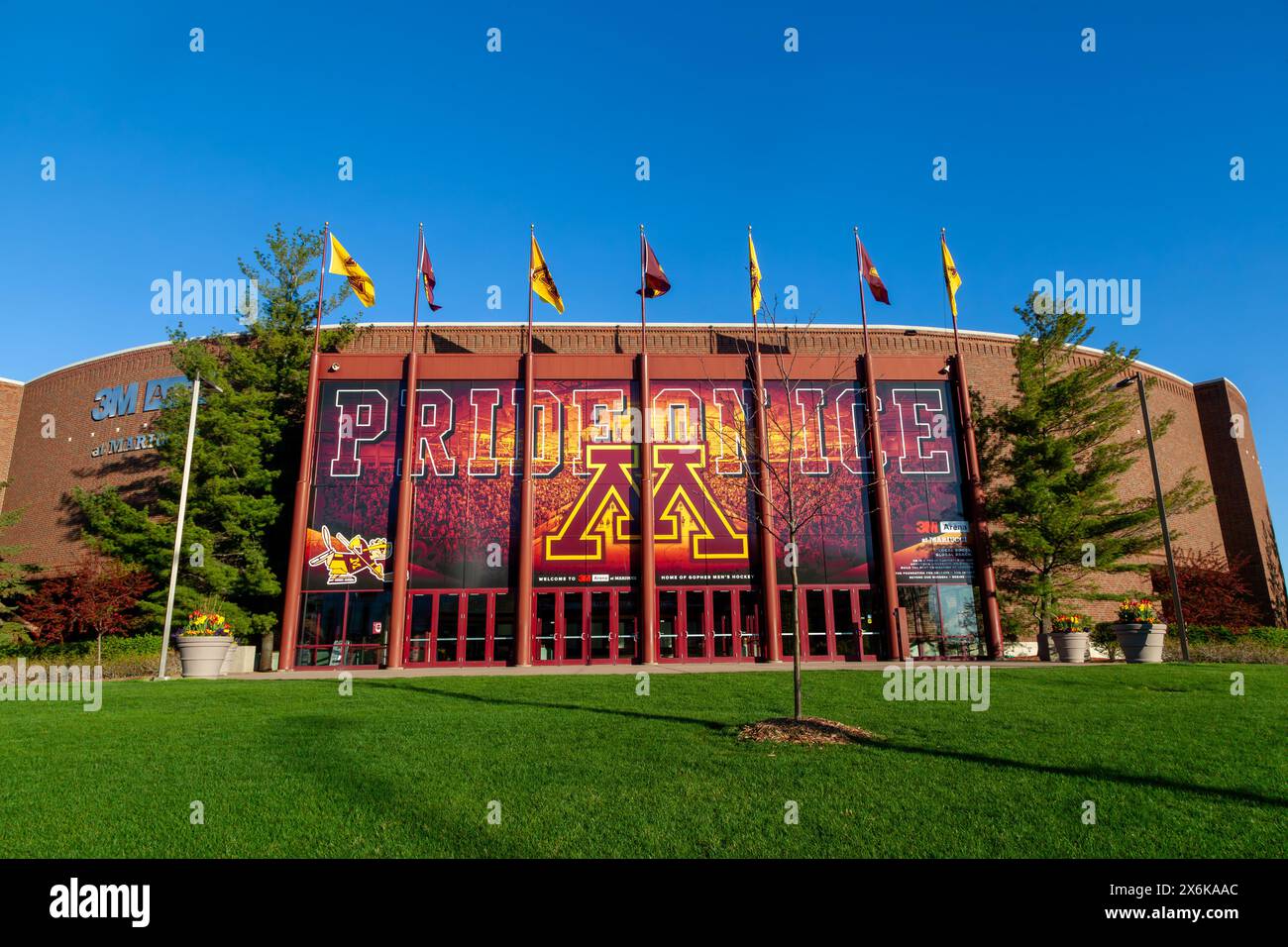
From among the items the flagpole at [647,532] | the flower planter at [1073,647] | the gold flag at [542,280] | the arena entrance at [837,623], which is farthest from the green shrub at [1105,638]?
the gold flag at [542,280]

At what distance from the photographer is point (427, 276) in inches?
1321

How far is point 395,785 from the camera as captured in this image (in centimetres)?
800

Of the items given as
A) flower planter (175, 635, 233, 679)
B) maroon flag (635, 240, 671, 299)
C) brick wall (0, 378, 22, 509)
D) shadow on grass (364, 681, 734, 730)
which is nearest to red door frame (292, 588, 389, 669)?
flower planter (175, 635, 233, 679)

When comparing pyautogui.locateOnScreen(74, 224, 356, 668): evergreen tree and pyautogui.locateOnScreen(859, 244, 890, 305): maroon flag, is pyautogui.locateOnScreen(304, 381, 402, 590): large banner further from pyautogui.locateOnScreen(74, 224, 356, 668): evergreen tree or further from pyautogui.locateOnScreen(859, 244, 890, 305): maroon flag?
pyautogui.locateOnScreen(859, 244, 890, 305): maroon flag

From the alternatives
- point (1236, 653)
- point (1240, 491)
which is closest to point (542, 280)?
point (1236, 653)

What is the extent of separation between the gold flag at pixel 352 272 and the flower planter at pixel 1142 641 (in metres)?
33.1

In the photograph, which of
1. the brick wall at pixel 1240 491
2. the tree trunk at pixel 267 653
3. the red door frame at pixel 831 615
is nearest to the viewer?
the red door frame at pixel 831 615

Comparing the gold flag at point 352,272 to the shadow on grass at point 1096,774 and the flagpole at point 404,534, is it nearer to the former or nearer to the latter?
the flagpole at point 404,534

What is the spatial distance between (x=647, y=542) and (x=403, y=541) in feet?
31.9

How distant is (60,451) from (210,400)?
51.7 ft

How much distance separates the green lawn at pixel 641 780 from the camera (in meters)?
6.16

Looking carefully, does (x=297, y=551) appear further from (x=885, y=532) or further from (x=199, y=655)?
(x=885, y=532)
